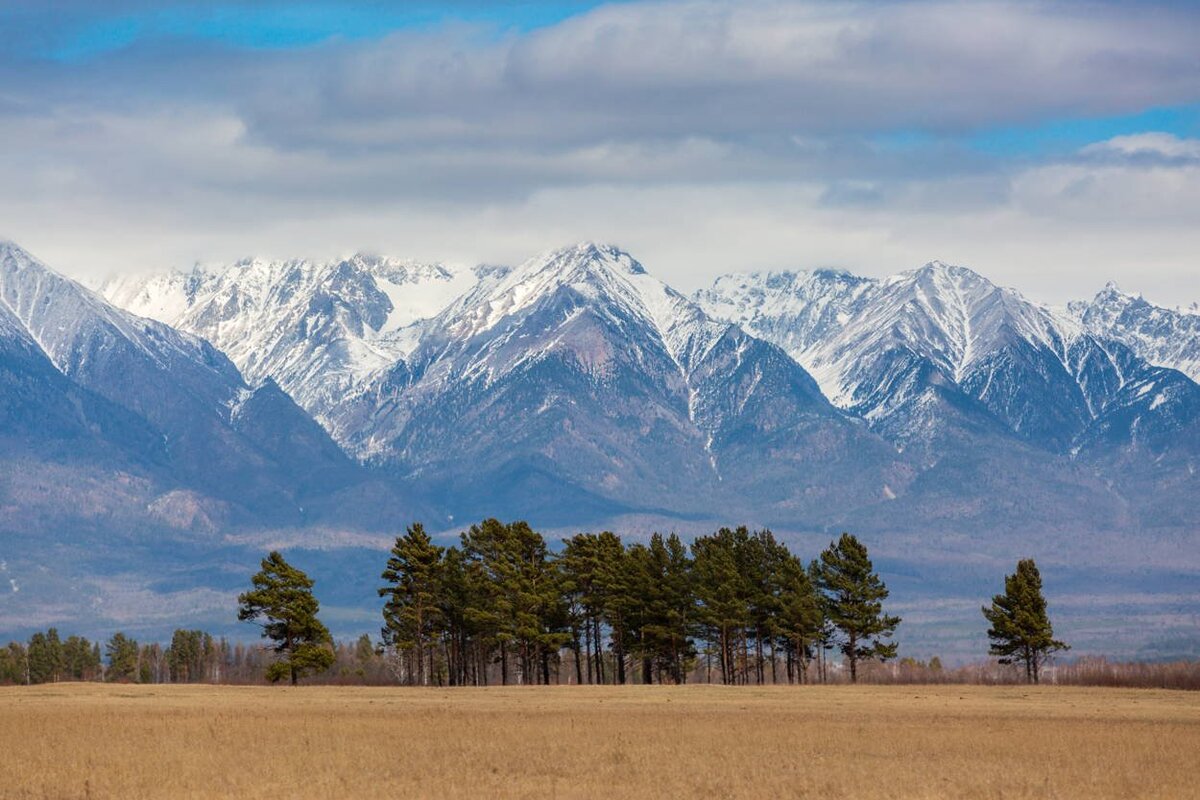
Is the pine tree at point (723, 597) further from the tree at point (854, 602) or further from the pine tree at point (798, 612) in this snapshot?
the tree at point (854, 602)

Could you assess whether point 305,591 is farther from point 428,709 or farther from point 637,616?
point 428,709

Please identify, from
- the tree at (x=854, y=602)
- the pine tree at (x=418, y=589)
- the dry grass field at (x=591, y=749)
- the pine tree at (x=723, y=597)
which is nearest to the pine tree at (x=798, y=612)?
the tree at (x=854, y=602)

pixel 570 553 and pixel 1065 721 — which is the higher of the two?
pixel 570 553

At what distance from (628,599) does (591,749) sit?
3056 inches

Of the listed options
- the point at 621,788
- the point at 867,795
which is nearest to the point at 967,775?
the point at 867,795

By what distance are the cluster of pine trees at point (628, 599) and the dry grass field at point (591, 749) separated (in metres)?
42.2

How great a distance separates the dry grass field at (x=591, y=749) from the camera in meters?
63.1

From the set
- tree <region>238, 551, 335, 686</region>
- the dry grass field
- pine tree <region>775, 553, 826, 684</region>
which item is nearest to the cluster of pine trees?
pine tree <region>775, 553, 826, 684</region>

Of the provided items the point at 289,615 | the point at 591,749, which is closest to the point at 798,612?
the point at 289,615

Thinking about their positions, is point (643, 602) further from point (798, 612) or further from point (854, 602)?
point (854, 602)

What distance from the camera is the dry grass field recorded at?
207ft

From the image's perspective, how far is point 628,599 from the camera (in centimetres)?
15150

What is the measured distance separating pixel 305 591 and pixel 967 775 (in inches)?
3373

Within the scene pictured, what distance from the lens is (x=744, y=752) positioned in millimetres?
72875
